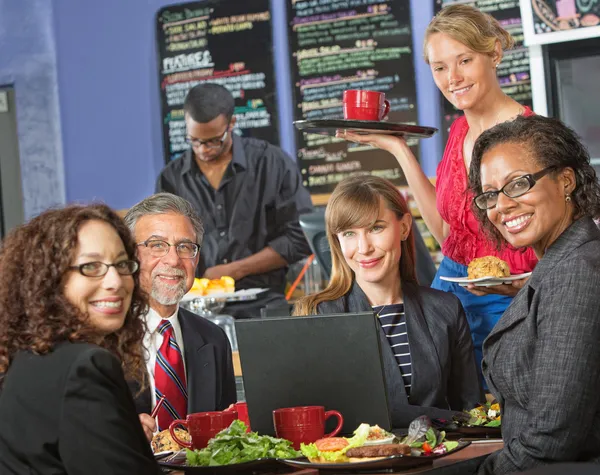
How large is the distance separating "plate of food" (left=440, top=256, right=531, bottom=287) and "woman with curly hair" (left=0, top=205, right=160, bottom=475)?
1.15 meters

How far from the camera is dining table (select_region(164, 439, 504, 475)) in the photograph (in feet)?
5.60

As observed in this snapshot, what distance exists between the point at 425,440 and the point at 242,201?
3825 mm

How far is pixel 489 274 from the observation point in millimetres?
2645

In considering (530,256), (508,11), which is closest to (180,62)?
(508,11)

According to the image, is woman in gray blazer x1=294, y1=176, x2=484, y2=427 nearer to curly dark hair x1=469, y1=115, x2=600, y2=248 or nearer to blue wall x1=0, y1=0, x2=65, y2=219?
curly dark hair x1=469, y1=115, x2=600, y2=248

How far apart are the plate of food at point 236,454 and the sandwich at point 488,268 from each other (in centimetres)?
98

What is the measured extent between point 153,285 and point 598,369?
4.08 feet

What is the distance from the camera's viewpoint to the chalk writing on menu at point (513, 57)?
5.08m

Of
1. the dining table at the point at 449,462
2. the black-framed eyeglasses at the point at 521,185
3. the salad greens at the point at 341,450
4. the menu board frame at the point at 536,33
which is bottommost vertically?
the dining table at the point at 449,462

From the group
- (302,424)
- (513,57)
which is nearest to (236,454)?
(302,424)

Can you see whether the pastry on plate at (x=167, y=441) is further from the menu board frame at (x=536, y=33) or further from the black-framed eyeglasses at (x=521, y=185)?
the menu board frame at (x=536, y=33)

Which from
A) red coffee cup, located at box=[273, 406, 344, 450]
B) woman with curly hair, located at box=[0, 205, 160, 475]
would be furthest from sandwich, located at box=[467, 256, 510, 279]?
woman with curly hair, located at box=[0, 205, 160, 475]

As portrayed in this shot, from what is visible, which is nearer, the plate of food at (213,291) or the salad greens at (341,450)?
the salad greens at (341,450)

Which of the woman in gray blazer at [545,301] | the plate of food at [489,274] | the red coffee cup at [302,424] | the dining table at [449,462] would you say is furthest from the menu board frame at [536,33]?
the red coffee cup at [302,424]
